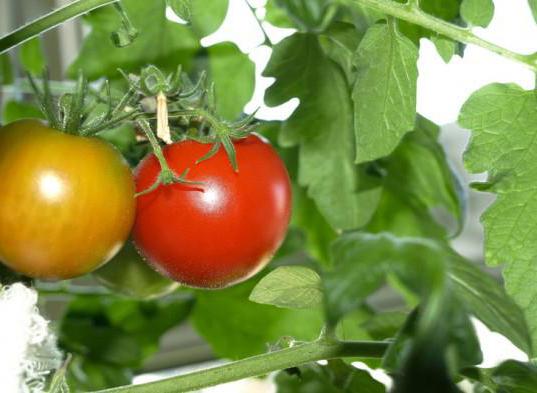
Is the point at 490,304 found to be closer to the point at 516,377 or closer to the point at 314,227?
the point at 516,377

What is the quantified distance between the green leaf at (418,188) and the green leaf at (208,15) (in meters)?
0.17

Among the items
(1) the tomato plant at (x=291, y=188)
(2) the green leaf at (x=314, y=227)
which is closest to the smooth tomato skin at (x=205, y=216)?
(1) the tomato plant at (x=291, y=188)

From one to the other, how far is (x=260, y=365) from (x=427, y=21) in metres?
0.19

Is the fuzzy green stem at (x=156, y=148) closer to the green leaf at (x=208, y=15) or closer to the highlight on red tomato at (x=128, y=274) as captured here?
the highlight on red tomato at (x=128, y=274)

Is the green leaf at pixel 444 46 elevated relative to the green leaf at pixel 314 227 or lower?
elevated

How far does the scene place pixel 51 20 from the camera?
1.48ft

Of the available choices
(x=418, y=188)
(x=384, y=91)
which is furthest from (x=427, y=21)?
(x=418, y=188)

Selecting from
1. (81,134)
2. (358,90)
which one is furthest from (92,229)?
(358,90)

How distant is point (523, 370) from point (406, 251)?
189 millimetres

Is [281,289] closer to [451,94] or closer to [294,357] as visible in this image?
[294,357]

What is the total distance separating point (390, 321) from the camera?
634 millimetres

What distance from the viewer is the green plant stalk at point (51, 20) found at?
45cm

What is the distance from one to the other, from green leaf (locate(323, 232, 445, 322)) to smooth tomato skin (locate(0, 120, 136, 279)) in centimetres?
19

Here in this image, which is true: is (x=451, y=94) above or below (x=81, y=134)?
below
